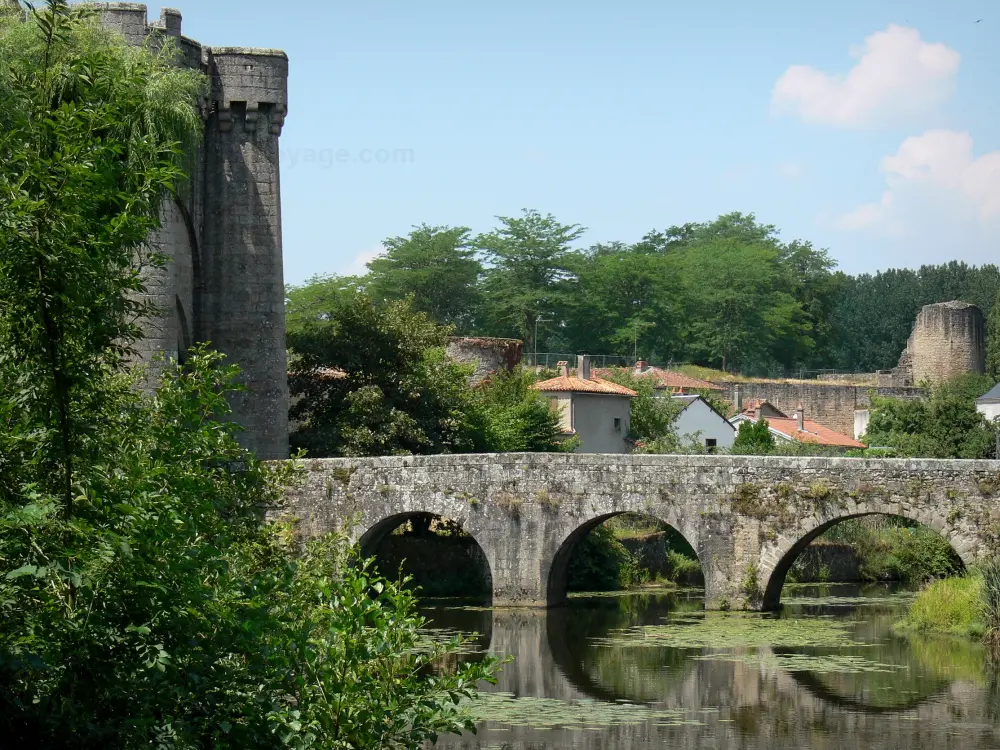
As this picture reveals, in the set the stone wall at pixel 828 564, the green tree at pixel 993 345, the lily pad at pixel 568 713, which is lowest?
the lily pad at pixel 568 713

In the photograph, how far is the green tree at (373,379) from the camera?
98.0 ft

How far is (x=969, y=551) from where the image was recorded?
71.4 feet

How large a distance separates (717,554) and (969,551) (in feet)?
12.4

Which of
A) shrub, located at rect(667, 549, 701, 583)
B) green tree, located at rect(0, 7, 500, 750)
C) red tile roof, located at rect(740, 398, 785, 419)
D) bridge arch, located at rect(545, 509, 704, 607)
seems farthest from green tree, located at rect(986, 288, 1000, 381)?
green tree, located at rect(0, 7, 500, 750)

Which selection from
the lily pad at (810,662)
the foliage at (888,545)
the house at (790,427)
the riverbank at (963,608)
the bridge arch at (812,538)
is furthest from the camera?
the house at (790,427)

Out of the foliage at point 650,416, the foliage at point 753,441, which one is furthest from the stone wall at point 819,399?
the foliage at point 753,441

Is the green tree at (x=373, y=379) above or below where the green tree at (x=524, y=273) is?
below

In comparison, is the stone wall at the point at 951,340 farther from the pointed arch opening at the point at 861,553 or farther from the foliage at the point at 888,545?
the pointed arch opening at the point at 861,553

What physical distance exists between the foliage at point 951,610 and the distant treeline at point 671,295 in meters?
33.7

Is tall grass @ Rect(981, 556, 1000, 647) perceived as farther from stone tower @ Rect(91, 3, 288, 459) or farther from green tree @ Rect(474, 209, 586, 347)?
green tree @ Rect(474, 209, 586, 347)

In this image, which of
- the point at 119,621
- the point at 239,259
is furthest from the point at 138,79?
the point at 239,259

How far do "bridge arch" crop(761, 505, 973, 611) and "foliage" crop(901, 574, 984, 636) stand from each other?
441 mm

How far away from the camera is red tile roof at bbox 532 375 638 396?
40.8m

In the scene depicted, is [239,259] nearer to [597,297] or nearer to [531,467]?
[531,467]
